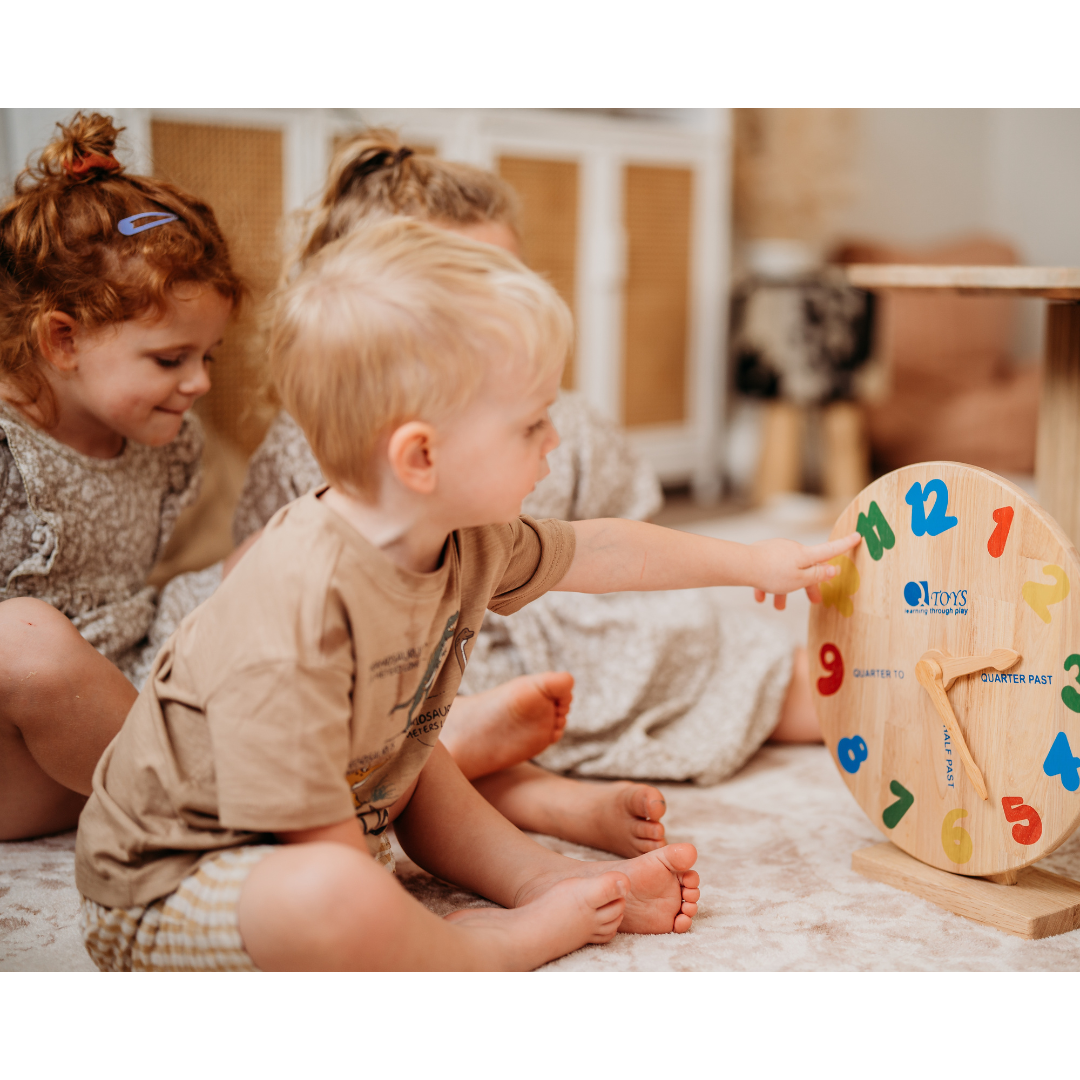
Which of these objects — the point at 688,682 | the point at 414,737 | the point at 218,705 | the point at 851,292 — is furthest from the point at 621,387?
the point at 218,705

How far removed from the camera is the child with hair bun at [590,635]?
3.85 feet

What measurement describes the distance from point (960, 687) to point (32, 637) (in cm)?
75

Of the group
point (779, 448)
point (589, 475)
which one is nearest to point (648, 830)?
point (589, 475)

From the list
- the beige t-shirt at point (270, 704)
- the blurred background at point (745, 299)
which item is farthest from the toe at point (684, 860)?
the blurred background at point (745, 299)

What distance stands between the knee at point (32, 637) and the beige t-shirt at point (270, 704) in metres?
0.21

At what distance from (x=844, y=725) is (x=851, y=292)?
5.77 ft

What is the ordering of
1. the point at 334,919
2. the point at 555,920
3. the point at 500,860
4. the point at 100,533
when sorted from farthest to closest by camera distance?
1. the point at 100,533
2. the point at 500,860
3. the point at 555,920
4. the point at 334,919

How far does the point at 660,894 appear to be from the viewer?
0.83 m

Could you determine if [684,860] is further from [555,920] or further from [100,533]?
[100,533]

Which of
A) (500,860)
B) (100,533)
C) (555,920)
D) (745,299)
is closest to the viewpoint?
(555,920)

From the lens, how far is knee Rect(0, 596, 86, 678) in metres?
0.92

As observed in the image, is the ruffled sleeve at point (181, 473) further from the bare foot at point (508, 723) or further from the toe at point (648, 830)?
the toe at point (648, 830)

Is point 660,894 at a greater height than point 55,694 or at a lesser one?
lesser

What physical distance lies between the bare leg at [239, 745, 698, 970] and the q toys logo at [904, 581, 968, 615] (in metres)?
0.26
